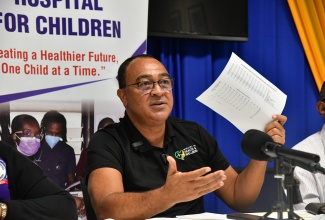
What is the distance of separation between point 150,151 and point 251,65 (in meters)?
1.92

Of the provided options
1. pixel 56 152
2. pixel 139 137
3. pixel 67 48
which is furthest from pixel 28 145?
pixel 139 137

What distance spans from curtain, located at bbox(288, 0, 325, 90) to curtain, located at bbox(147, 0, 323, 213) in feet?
0.24

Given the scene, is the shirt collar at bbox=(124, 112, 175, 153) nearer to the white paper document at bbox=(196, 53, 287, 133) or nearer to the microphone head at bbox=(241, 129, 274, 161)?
the white paper document at bbox=(196, 53, 287, 133)

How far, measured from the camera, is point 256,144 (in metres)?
1.69

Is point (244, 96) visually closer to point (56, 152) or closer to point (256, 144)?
point (256, 144)

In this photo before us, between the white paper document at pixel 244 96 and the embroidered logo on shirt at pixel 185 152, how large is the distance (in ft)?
1.49

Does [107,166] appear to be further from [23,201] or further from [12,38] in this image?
[12,38]

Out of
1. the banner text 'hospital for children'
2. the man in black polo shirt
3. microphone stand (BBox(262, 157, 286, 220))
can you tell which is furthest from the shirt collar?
microphone stand (BBox(262, 157, 286, 220))

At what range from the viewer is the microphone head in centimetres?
168

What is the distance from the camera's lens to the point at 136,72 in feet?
9.11

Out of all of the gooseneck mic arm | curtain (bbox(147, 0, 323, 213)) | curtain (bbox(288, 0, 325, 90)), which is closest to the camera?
the gooseneck mic arm

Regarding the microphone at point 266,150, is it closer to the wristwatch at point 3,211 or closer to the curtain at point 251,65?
the wristwatch at point 3,211

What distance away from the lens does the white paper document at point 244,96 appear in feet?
7.47

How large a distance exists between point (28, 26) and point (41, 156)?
0.78 metres
